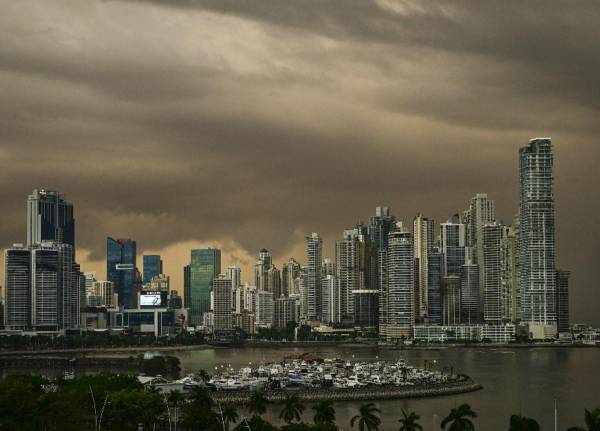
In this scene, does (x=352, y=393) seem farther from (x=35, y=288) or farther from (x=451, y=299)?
(x=451, y=299)

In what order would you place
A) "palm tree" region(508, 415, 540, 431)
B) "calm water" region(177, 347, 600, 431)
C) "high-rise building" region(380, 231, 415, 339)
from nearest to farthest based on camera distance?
1. "palm tree" region(508, 415, 540, 431)
2. "calm water" region(177, 347, 600, 431)
3. "high-rise building" region(380, 231, 415, 339)

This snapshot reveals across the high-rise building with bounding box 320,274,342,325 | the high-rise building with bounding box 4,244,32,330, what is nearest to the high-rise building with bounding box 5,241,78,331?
the high-rise building with bounding box 4,244,32,330

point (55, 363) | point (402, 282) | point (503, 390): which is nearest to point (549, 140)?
point (402, 282)

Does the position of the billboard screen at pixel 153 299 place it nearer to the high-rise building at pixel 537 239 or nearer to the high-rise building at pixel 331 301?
the high-rise building at pixel 331 301

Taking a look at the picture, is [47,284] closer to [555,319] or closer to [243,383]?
[555,319]

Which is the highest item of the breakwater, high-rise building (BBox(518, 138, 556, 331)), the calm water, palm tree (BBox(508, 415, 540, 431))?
high-rise building (BBox(518, 138, 556, 331))

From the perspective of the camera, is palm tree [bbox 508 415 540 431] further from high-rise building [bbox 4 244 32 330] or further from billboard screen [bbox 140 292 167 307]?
billboard screen [bbox 140 292 167 307]

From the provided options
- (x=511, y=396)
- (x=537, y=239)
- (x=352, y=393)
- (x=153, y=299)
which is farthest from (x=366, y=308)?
(x=352, y=393)
